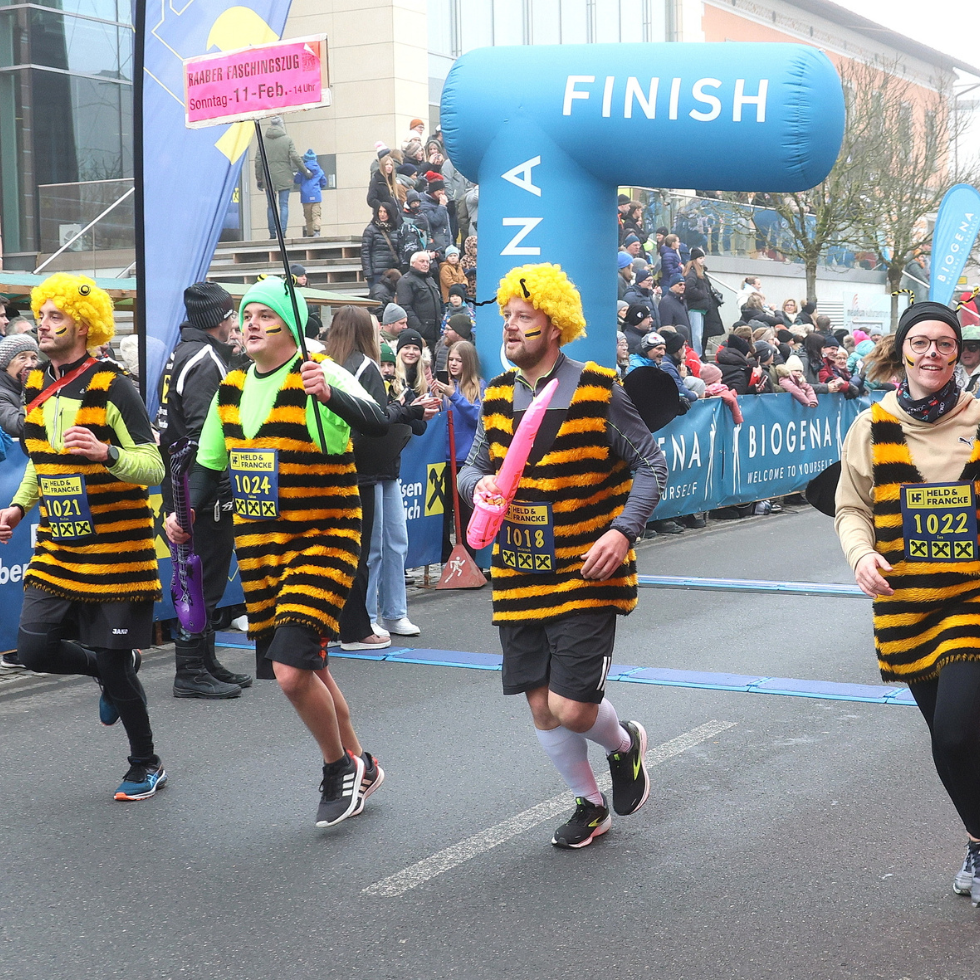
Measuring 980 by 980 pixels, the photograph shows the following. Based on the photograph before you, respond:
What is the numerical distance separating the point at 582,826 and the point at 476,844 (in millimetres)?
374

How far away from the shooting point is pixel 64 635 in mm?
5293

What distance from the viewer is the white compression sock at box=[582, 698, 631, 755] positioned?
4.70 meters

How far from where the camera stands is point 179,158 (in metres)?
7.39

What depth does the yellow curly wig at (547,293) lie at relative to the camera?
4586 mm

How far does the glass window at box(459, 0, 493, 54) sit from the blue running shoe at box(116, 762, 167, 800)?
2488 cm

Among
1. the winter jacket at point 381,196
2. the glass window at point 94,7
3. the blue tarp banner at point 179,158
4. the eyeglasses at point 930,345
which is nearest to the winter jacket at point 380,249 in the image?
the winter jacket at point 381,196

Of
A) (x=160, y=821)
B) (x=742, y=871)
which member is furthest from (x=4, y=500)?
(x=742, y=871)

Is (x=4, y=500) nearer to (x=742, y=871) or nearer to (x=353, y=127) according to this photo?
(x=742, y=871)

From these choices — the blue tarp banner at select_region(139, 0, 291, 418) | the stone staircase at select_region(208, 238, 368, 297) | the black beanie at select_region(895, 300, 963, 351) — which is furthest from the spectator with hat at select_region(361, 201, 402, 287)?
the black beanie at select_region(895, 300, 963, 351)

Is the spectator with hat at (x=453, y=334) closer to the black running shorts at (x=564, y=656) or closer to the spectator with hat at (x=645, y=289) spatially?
the spectator with hat at (x=645, y=289)

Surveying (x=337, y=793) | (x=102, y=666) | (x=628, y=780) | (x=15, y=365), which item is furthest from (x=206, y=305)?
(x=628, y=780)

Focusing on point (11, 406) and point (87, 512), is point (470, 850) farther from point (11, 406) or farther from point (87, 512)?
point (11, 406)

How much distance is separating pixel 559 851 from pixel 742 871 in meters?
0.63

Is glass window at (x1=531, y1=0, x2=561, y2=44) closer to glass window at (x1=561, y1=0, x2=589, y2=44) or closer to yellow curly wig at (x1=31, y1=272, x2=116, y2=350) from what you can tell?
glass window at (x1=561, y1=0, x2=589, y2=44)
